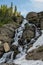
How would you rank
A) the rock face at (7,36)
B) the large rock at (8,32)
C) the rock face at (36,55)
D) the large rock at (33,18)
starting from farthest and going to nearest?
1. the large rock at (33,18)
2. the large rock at (8,32)
3. the rock face at (7,36)
4. the rock face at (36,55)

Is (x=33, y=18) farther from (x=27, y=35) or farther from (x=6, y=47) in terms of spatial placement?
(x=6, y=47)

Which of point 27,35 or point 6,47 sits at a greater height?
point 27,35

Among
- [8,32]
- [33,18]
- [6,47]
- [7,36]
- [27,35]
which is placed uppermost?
[33,18]

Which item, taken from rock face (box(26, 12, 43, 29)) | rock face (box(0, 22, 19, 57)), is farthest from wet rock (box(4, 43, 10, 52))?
rock face (box(26, 12, 43, 29))

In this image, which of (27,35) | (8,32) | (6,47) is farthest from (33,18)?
(6,47)

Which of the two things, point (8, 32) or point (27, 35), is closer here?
point (27, 35)

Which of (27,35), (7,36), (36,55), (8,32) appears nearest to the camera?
(36,55)

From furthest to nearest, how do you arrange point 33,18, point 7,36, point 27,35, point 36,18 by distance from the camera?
1. point 33,18
2. point 36,18
3. point 7,36
4. point 27,35

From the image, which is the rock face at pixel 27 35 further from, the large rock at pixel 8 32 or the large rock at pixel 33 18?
the large rock at pixel 33 18

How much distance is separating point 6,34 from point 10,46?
5439 mm

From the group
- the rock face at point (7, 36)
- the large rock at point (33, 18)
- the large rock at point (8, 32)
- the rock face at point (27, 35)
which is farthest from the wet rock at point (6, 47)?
the large rock at point (33, 18)

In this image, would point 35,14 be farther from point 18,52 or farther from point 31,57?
point 31,57

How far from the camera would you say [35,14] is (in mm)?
48781

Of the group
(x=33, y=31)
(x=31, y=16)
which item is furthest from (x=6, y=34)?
(x=31, y=16)
